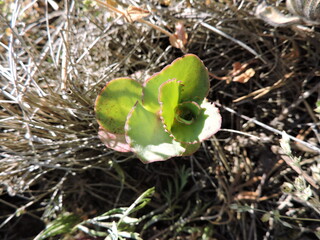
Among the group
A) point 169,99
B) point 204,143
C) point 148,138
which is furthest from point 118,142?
point 204,143

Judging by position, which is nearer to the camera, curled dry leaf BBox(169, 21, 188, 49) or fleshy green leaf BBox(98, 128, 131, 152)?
fleshy green leaf BBox(98, 128, 131, 152)

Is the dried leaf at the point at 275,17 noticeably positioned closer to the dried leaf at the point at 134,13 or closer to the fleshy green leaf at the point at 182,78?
the fleshy green leaf at the point at 182,78

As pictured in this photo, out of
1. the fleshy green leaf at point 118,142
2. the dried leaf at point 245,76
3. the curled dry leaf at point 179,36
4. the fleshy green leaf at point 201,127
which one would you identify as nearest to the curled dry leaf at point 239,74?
the dried leaf at point 245,76

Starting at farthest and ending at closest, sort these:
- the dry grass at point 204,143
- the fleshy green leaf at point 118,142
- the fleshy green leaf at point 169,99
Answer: the dry grass at point 204,143, the fleshy green leaf at point 118,142, the fleshy green leaf at point 169,99

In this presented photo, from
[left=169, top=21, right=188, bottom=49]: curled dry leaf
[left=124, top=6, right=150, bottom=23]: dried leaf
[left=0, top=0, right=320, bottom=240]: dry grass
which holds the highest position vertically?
[left=124, top=6, right=150, bottom=23]: dried leaf

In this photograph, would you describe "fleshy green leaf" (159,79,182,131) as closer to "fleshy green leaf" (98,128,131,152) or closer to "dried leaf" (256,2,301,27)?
"fleshy green leaf" (98,128,131,152)

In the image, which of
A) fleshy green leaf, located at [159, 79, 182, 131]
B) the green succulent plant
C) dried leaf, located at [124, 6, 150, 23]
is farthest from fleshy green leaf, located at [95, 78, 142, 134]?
dried leaf, located at [124, 6, 150, 23]

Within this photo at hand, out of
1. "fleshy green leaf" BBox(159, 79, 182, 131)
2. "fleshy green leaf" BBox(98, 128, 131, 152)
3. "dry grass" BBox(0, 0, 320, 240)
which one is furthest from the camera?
"dry grass" BBox(0, 0, 320, 240)
